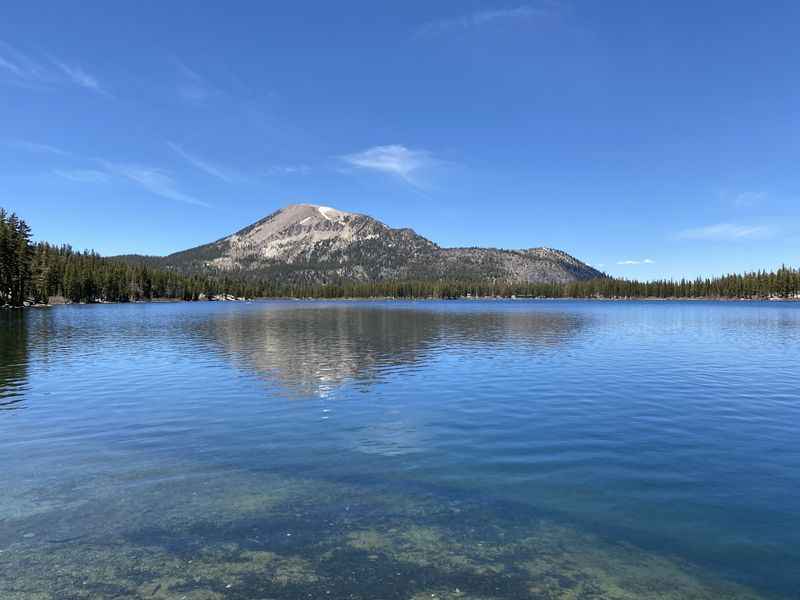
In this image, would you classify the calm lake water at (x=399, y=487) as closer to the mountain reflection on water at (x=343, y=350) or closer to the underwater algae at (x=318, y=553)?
the underwater algae at (x=318, y=553)

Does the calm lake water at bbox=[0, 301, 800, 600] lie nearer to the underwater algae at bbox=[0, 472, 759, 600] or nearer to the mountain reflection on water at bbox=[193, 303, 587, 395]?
the underwater algae at bbox=[0, 472, 759, 600]

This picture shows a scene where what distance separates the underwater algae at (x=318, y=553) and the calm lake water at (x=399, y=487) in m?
0.06

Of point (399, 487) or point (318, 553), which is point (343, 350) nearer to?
point (399, 487)

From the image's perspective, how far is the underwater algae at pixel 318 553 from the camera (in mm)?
11648

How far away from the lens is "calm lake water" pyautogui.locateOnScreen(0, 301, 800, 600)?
1228 cm

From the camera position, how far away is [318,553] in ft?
43.6

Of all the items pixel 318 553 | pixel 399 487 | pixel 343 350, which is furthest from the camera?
pixel 343 350

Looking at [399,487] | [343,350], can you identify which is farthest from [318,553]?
[343,350]

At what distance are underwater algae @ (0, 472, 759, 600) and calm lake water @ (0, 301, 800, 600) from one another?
0.06 m

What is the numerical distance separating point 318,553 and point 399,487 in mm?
5350

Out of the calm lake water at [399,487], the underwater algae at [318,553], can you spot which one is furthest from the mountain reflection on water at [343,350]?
the underwater algae at [318,553]

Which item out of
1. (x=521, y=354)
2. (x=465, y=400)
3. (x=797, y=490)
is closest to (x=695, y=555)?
(x=797, y=490)

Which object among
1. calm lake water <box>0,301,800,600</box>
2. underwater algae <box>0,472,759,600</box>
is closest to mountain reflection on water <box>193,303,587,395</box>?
calm lake water <box>0,301,800,600</box>

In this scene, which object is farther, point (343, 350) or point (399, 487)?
point (343, 350)
